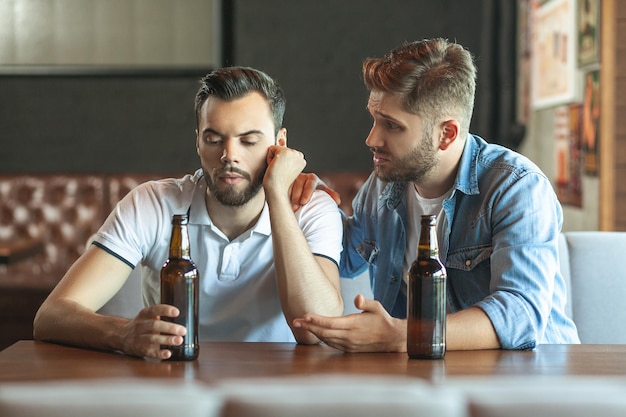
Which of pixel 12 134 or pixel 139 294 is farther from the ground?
pixel 12 134

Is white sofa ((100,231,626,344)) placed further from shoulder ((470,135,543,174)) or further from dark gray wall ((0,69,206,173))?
dark gray wall ((0,69,206,173))

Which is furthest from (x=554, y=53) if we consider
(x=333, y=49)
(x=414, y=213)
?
(x=414, y=213)

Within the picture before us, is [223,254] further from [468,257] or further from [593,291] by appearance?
[593,291]

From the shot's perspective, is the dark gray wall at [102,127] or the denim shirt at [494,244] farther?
the dark gray wall at [102,127]

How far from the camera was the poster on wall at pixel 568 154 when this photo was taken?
4.96 metres

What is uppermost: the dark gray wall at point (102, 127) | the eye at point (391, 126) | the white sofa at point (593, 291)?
the dark gray wall at point (102, 127)

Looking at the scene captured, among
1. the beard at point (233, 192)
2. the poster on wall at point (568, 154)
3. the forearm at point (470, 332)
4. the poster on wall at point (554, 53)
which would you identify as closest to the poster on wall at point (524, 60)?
the poster on wall at point (554, 53)

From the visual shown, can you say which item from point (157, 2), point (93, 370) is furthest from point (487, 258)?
point (157, 2)

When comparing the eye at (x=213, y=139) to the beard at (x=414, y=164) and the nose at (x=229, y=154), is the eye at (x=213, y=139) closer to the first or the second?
the nose at (x=229, y=154)

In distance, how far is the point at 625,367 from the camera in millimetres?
1486

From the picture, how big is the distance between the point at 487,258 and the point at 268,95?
693 millimetres

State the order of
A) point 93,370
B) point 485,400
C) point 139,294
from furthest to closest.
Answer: point 139,294
point 93,370
point 485,400

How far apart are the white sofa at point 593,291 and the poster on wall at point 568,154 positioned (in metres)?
2.47

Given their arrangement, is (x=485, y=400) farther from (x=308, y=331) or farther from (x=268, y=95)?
(x=268, y=95)
